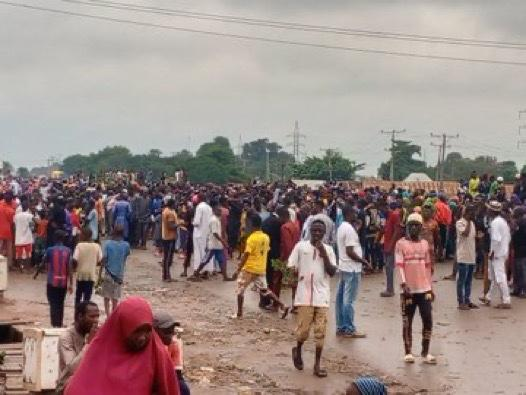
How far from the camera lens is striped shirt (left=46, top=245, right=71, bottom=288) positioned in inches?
493

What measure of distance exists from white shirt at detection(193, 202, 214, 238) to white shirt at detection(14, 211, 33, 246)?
3.60m

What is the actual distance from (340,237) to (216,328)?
2422mm

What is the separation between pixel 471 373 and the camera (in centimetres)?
1134

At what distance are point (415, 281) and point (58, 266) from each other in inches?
182

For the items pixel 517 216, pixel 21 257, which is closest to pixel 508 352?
pixel 517 216

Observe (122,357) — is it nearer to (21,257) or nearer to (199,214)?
(199,214)

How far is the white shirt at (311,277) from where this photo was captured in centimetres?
1103

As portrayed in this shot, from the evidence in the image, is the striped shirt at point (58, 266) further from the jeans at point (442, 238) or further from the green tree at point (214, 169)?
the green tree at point (214, 169)

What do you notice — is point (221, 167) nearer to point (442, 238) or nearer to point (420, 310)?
point (442, 238)

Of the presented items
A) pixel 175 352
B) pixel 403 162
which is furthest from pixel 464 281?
pixel 403 162

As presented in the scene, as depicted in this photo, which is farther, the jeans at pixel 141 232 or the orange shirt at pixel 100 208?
the orange shirt at pixel 100 208

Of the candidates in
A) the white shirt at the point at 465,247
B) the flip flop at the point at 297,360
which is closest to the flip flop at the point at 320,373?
the flip flop at the point at 297,360

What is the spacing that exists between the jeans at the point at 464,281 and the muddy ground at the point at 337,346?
11.9 inches

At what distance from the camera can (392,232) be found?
17.2 meters
